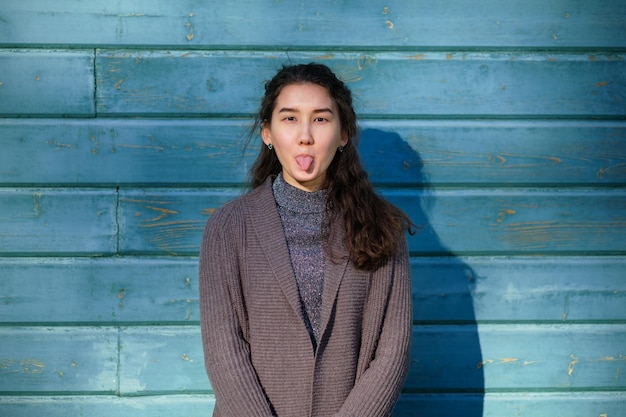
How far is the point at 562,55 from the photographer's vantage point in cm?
281

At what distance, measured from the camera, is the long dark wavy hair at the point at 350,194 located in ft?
6.98

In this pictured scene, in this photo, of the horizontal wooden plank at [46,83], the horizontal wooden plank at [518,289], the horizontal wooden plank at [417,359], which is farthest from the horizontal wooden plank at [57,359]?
the horizontal wooden plank at [518,289]

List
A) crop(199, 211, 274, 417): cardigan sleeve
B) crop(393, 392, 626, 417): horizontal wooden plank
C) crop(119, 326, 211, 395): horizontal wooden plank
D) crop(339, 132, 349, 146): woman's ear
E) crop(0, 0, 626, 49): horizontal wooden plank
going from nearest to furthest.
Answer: crop(199, 211, 274, 417): cardigan sleeve, crop(339, 132, 349, 146): woman's ear, crop(0, 0, 626, 49): horizontal wooden plank, crop(119, 326, 211, 395): horizontal wooden plank, crop(393, 392, 626, 417): horizontal wooden plank

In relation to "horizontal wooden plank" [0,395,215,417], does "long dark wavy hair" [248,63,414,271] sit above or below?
above

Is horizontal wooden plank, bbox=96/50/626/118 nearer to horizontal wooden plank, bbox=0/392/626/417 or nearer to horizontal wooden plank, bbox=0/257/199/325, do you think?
horizontal wooden plank, bbox=0/257/199/325

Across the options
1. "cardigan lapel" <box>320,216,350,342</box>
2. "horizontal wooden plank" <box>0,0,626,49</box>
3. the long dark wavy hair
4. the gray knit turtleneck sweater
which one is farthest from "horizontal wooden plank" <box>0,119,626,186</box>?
"cardigan lapel" <box>320,216,350,342</box>

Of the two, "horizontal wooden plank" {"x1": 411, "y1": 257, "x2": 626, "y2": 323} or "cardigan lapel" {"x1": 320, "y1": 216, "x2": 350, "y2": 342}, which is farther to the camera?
"horizontal wooden plank" {"x1": 411, "y1": 257, "x2": 626, "y2": 323}

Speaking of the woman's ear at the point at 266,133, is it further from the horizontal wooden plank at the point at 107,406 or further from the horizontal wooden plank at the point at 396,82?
the horizontal wooden plank at the point at 107,406

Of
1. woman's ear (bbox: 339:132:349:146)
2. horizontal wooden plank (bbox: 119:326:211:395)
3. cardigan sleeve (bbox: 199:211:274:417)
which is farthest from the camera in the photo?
horizontal wooden plank (bbox: 119:326:211:395)

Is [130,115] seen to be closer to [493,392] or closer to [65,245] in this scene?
[65,245]

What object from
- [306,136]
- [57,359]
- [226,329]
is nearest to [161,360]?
[57,359]

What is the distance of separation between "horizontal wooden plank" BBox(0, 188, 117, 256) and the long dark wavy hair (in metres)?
0.73

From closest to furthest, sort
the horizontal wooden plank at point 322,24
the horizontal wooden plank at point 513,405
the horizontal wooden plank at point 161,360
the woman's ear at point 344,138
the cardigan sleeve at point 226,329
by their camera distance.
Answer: the cardigan sleeve at point 226,329 → the woman's ear at point 344,138 → the horizontal wooden plank at point 322,24 → the horizontal wooden plank at point 161,360 → the horizontal wooden plank at point 513,405

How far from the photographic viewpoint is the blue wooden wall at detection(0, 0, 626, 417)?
2.70m
